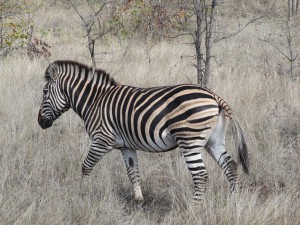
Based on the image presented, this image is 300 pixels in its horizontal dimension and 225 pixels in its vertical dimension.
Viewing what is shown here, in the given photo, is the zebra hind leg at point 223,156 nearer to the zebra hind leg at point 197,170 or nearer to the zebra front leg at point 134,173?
the zebra hind leg at point 197,170

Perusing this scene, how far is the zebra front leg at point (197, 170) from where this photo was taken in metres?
4.22

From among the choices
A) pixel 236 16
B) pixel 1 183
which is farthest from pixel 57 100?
pixel 236 16

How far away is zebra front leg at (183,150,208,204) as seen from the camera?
13.8ft

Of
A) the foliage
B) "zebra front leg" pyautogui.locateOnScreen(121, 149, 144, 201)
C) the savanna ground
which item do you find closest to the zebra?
"zebra front leg" pyautogui.locateOnScreen(121, 149, 144, 201)

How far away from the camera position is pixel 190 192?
4641 mm

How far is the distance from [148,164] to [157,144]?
122 centimetres

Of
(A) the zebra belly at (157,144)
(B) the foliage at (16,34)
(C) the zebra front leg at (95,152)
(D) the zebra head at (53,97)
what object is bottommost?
(C) the zebra front leg at (95,152)

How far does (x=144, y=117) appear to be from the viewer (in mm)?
4434

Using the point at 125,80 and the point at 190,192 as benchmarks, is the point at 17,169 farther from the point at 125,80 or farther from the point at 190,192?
the point at 125,80

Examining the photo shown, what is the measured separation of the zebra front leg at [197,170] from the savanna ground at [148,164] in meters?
0.11

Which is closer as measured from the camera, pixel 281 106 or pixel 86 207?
pixel 86 207

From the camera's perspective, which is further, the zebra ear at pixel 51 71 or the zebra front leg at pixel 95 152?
the zebra ear at pixel 51 71

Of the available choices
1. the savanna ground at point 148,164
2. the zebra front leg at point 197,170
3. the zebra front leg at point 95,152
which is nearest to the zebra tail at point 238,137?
the savanna ground at point 148,164

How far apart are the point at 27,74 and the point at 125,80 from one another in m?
2.02
